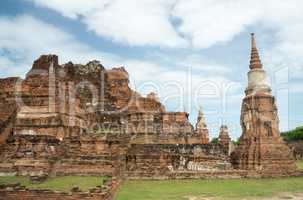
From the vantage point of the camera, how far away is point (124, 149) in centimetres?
1856

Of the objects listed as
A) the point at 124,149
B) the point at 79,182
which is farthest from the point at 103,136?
the point at 79,182

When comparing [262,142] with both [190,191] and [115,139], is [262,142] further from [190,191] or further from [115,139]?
[190,191]

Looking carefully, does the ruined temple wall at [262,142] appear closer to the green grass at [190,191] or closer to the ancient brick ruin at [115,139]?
the ancient brick ruin at [115,139]

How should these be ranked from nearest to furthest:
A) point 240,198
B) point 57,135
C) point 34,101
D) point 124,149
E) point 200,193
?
point 240,198 → point 200,193 → point 124,149 → point 57,135 → point 34,101

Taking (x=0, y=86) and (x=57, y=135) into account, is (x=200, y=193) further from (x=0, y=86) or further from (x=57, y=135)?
(x=0, y=86)

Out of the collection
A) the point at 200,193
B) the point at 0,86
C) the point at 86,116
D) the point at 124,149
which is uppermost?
the point at 0,86

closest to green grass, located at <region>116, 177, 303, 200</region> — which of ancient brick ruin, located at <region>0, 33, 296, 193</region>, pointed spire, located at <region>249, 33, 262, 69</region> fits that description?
ancient brick ruin, located at <region>0, 33, 296, 193</region>

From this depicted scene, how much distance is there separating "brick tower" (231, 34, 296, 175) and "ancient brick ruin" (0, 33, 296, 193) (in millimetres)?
48

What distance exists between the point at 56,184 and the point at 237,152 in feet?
34.4

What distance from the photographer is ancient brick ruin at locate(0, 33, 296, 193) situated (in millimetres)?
17422

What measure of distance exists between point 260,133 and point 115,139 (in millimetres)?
7567

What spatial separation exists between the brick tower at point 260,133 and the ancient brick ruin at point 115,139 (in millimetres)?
48

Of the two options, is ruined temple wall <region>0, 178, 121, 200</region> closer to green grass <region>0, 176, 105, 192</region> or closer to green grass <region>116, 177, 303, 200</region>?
green grass <region>116, 177, 303, 200</region>

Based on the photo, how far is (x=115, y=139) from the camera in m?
19.4
